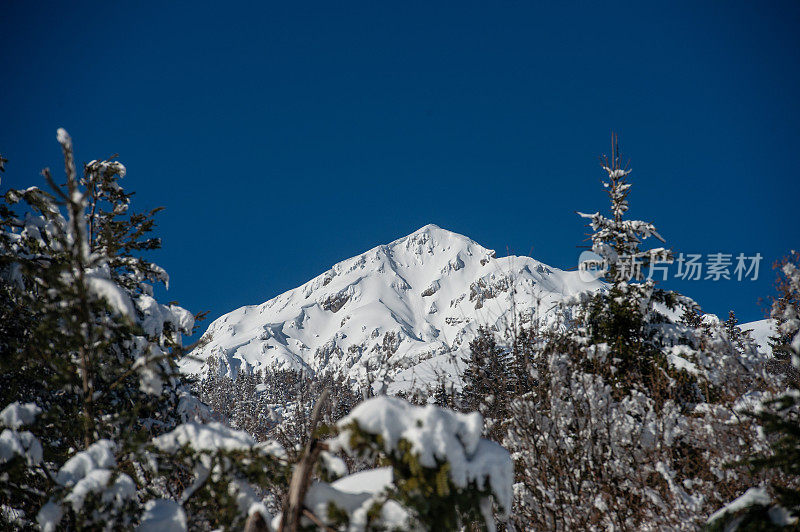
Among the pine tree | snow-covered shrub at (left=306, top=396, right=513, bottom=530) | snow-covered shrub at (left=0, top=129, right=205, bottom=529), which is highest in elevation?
the pine tree

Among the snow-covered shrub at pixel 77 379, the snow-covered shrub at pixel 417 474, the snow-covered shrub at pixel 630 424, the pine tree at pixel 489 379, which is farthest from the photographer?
the pine tree at pixel 489 379

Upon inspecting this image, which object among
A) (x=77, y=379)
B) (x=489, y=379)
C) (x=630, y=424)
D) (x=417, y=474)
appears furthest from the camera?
(x=489, y=379)

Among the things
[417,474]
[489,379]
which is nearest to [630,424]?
[489,379]

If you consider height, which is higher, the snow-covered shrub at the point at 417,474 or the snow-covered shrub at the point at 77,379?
the snow-covered shrub at the point at 77,379

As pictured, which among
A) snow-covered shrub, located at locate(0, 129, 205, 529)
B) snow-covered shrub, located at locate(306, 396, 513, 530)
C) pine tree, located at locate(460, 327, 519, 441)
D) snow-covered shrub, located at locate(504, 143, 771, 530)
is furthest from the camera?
pine tree, located at locate(460, 327, 519, 441)

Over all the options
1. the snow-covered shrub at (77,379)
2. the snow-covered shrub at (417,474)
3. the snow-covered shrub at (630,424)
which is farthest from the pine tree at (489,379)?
the snow-covered shrub at (77,379)

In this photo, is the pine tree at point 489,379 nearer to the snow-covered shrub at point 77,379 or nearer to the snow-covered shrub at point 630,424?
the snow-covered shrub at point 630,424

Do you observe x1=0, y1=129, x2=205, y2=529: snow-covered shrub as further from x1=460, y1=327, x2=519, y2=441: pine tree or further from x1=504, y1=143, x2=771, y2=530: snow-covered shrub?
x1=504, y1=143, x2=771, y2=530: snow-covered shrub

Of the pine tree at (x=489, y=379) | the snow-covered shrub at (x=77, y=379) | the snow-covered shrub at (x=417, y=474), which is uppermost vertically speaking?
the pine tree at (x=489, y=379)

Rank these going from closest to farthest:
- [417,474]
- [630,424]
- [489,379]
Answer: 1. [417,474]
2. [630,424]
3. [489,379]

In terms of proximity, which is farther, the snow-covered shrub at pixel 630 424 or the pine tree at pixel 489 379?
the pine tree at pixel 489 379

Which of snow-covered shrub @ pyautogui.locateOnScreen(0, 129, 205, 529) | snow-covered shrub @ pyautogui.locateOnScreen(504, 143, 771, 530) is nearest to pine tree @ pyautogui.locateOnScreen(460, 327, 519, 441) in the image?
snow-covered shrub @ pyautogui.locateOnScreen(504, 143, 771, 530)

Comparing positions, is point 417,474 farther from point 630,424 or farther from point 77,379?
point 630,424

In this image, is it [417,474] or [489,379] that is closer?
[417,474]
